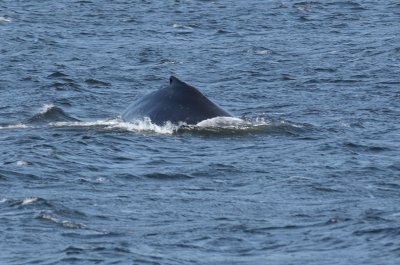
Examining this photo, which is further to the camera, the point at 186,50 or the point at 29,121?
the point at 186,50

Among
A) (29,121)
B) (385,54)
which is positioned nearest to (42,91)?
(29,121)

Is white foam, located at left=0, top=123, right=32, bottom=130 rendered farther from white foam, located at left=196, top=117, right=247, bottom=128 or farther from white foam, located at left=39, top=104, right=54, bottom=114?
white foam, located at left=196, top=117, right=247, bottom=128

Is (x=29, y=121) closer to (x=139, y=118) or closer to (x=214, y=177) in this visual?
(x=139, y=118)

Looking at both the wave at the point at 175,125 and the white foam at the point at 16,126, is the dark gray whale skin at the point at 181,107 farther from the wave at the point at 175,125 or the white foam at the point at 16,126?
the white foam at the point at 16,126

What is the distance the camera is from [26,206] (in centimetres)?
2256

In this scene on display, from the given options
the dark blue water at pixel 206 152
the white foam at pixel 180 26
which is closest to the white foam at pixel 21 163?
the dark blue water at pixel 206 152

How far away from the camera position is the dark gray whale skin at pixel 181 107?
2909 centimetres

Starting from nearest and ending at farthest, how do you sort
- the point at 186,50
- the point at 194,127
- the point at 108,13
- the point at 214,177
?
1. the point at 214,177
2. the point at 194,127
3. the point at 186,50
4. the point at 108,13

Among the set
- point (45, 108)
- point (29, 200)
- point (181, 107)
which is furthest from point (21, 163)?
point (45, 108)

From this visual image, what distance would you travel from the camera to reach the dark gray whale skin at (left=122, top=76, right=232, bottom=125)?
29094mm

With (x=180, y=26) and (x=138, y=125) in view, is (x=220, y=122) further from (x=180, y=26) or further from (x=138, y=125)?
(x=180, y=26)

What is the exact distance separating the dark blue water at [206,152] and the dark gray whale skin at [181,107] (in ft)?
0.82

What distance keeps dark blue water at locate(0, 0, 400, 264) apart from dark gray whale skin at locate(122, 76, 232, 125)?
0.25 meters

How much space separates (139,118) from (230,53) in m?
17.2
